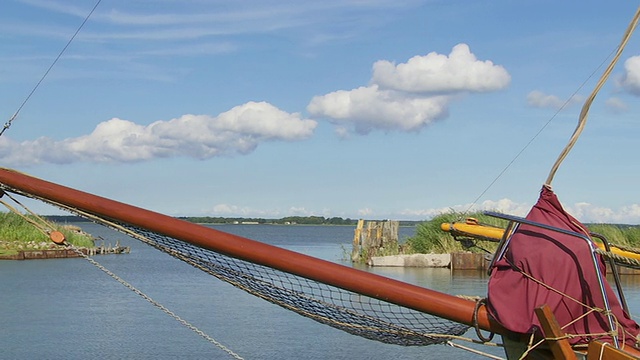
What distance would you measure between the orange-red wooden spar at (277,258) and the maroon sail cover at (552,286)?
204mm

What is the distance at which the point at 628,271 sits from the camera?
26984 millimetres

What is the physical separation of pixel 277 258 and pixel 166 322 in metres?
12.9

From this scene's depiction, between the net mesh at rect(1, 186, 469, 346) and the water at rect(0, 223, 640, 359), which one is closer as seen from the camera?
the net mesh at rect(1, 186, 469, 346)

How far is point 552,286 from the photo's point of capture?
190 inches

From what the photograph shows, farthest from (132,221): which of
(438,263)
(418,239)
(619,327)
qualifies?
(418,239)

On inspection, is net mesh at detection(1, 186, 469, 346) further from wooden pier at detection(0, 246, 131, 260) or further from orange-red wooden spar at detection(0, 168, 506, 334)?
wooden pier at detection(0, 246, 131, 260)

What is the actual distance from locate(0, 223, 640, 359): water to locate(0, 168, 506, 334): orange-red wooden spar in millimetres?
8651

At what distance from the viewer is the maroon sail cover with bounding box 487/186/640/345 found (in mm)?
4816

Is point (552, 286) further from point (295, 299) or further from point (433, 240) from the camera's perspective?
point (433, 240)

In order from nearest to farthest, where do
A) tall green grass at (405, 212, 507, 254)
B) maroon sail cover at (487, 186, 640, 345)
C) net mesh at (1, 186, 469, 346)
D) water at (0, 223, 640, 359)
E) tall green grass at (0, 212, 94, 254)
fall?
maroon sail cover at (487, 186, 640, 345) < net mesh at (1, 186, 469, 346) < water at (0, 223, 640, 359) < tall green grass at (405, 212, 507, 254) < tall green grass at (0, 212, 94, 254)

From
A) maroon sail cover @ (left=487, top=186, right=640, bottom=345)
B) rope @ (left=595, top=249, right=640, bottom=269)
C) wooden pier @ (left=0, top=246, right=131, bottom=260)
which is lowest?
wooden pier @ (left=0, top=246, right=131, bottom=260)

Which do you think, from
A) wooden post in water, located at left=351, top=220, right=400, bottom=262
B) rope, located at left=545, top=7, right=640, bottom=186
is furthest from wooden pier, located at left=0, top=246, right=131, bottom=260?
rope, located at left=545, top=7, right=640, bottom=186

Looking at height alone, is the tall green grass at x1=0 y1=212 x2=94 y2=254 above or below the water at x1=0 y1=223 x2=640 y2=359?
above

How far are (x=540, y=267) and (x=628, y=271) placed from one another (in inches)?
939
